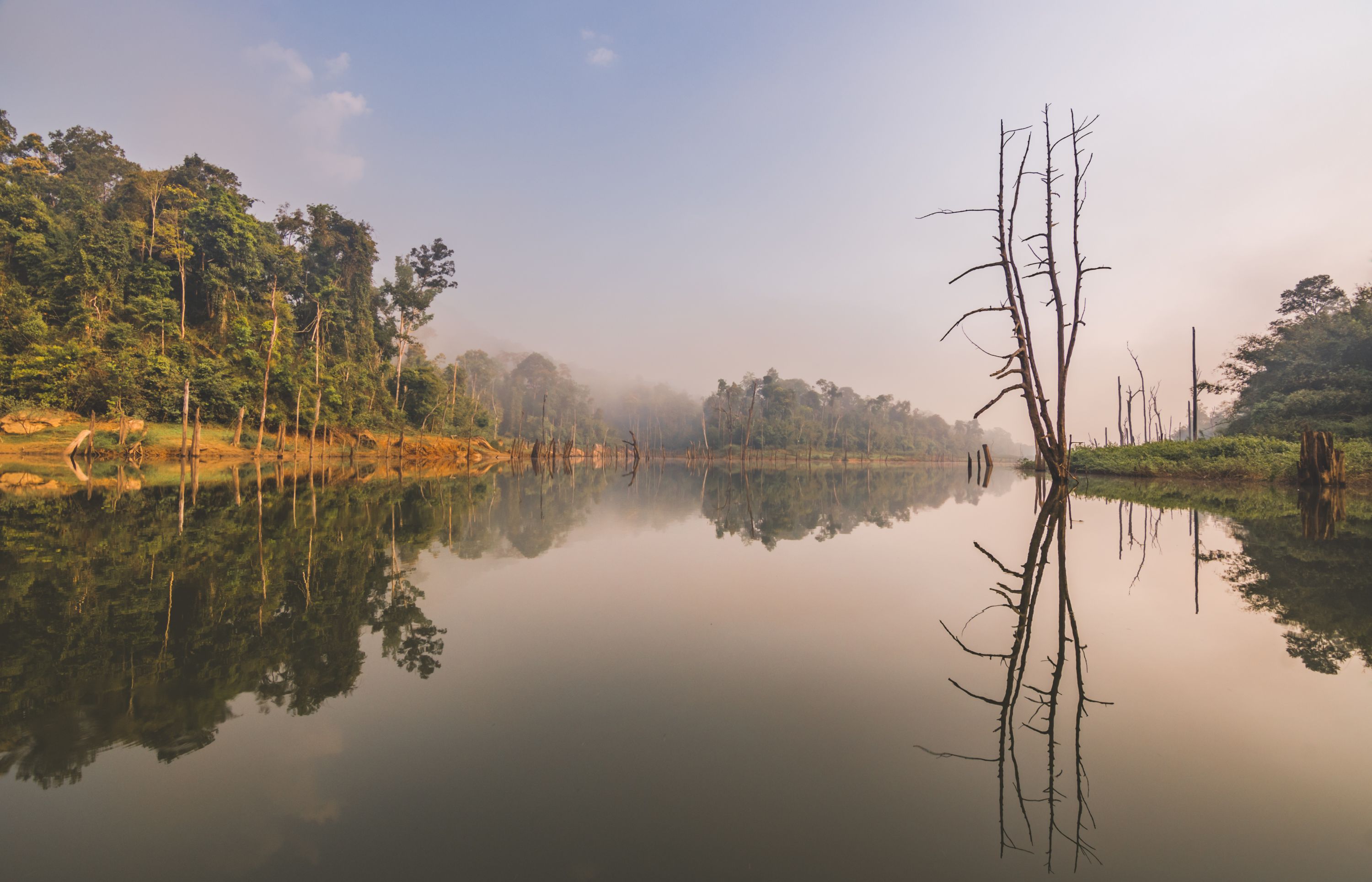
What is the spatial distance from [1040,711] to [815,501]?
35.9 feet

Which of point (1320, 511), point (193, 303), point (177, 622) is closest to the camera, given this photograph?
point (177, 622)

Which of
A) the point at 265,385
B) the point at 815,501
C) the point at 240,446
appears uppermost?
the point at 265,385

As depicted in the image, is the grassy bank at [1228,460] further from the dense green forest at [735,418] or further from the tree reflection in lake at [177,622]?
the dense green forest at [735,418]

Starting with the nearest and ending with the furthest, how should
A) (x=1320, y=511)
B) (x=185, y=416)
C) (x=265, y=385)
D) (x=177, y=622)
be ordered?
1. (x=177, y=622)
2. (x=1320, y=511)
3. (x=185, y=416)
4. (x=265, y=385)

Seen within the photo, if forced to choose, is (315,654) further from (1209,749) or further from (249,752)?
(1209,749)

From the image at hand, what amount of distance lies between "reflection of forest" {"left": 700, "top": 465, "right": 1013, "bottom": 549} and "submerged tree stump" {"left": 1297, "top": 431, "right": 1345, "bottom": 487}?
6.50 metres

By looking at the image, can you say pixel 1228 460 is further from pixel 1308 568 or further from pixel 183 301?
pixel 183 301

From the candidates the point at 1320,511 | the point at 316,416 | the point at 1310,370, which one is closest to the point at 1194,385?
the point at 1310,370

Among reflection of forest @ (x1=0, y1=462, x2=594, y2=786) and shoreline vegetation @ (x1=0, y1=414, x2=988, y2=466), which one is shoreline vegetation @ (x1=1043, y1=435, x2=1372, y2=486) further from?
shoreline vegetation @ (x1=0, y1=414, x2=988, y2=466)

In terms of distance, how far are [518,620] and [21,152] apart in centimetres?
4975

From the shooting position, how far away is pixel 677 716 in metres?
2.11

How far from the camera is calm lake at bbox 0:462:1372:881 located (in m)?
1.38

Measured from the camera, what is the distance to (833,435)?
73625mm

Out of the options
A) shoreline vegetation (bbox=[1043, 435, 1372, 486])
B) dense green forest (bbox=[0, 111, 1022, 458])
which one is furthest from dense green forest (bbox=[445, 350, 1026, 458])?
shoreline vegetation (bbox=[1043, 435, 1372, 486])
